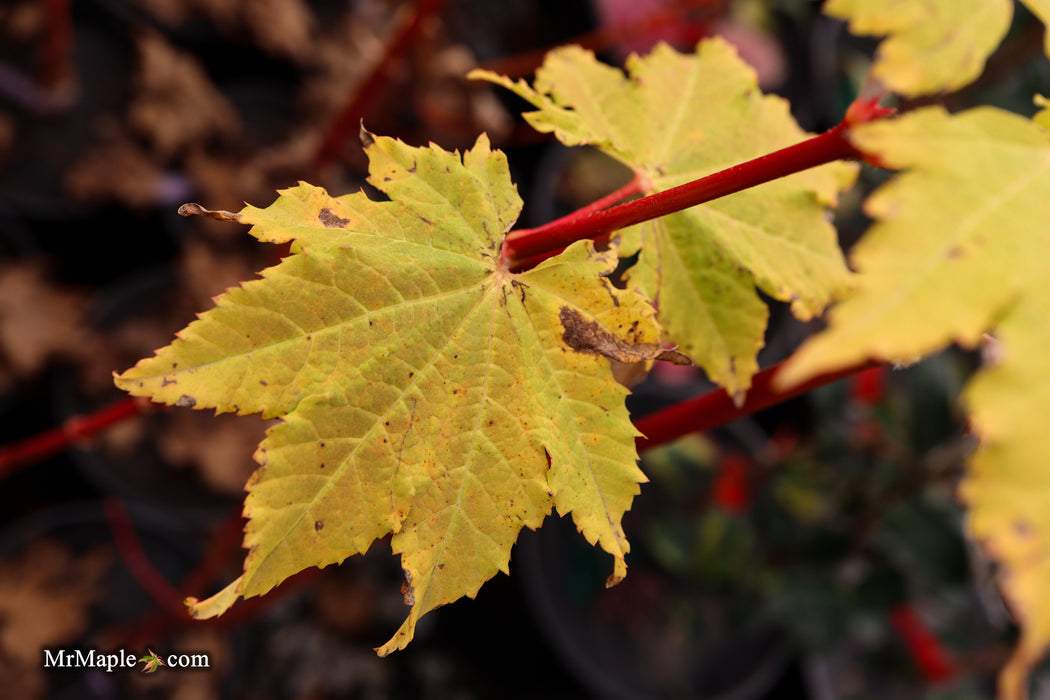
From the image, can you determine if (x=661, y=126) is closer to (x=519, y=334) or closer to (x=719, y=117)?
(x=719, y=117)

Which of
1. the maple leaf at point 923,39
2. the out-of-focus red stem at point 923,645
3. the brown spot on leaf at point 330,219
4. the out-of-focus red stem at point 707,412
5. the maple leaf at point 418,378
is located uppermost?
the maple leaf at point 923,39

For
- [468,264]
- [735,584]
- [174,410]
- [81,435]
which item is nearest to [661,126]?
[468,264]

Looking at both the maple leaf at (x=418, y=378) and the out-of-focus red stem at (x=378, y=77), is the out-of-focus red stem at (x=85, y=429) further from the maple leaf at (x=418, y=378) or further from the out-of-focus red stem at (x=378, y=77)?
the out-of-focus red stem at (x=378, y=77)

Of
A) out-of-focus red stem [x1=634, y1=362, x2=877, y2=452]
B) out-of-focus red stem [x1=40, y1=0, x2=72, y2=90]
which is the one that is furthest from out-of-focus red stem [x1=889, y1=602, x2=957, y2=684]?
out-of-focus red stem [x1=40, y1=0, x2=72, y2=90]

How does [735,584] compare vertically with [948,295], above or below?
below

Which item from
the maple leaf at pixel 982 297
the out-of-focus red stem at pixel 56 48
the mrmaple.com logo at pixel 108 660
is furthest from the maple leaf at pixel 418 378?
the out-of-focus red stem at pixel 56 48
